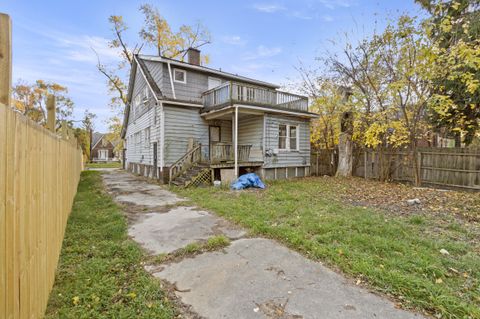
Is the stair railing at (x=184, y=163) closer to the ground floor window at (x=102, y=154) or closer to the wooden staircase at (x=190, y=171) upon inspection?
the wooden staircase at (x=190, y=171)

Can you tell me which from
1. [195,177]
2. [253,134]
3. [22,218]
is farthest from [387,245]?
[253,134]

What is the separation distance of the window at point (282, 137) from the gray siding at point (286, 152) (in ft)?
0.98

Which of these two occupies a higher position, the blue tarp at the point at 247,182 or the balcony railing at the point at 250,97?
the balcony railing at the point at 250,97

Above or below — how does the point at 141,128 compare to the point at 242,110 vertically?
below

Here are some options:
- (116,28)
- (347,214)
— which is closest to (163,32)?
(116,28)

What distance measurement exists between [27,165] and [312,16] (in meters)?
13.0

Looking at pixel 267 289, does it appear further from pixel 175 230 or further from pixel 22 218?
pixel 175 230

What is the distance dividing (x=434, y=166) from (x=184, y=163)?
1120 cm

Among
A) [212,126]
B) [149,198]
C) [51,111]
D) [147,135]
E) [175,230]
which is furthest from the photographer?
[147,135]

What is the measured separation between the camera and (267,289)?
2.78 m

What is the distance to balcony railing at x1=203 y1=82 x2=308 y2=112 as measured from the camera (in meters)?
11.2

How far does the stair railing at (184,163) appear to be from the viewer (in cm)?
1127

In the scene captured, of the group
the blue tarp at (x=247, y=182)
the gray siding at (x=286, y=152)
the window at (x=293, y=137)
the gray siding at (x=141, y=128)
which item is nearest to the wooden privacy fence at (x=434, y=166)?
the gray siding at (x=286, y=152)

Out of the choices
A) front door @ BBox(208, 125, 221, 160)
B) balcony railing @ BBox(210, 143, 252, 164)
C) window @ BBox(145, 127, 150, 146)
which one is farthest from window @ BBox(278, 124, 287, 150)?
window @ BBox(145, 127, 150, 146)
